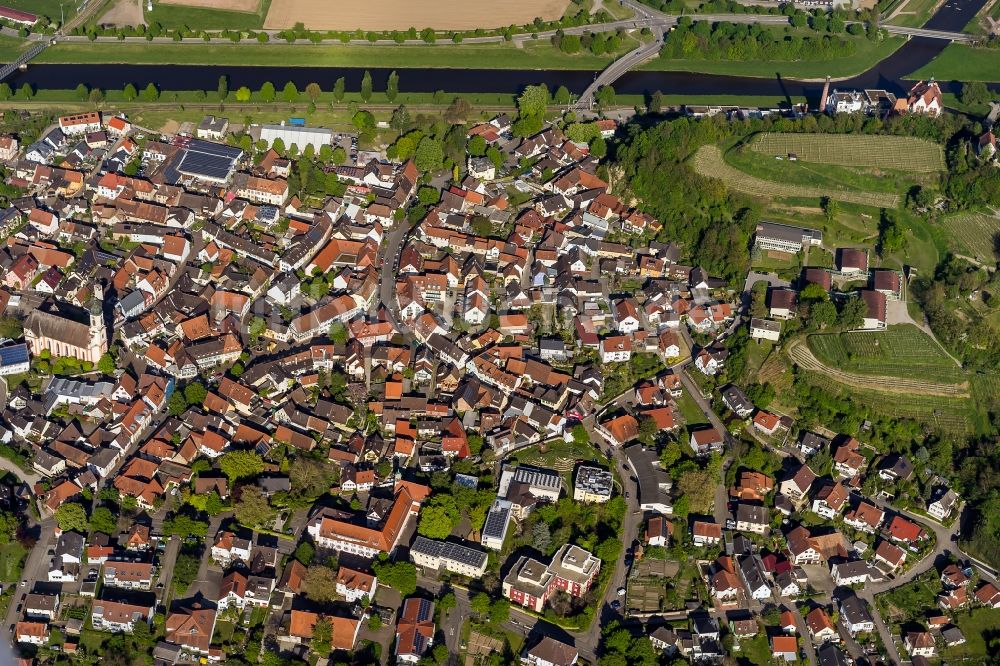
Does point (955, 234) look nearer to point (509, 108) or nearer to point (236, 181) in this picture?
point (509, 108)

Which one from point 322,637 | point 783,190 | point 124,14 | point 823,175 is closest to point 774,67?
point 823,175

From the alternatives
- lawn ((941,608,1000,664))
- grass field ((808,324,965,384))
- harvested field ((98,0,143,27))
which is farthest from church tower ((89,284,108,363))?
lawn ((941,608,1000,664))

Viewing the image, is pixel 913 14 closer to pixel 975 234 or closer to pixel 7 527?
pixel 975 234

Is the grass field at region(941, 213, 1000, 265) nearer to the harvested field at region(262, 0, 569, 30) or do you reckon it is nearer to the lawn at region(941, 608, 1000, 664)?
the lawn at region(941, 608, 1000, 664)

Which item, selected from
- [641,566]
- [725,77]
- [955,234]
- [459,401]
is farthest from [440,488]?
[725,77]

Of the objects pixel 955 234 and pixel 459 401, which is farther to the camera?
pixel 955 234

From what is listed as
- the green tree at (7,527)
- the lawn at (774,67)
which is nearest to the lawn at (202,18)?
the lawn at (774,67)
